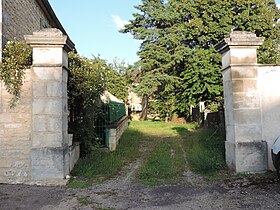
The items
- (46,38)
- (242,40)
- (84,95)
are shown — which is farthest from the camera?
(84,95)

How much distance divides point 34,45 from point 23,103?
1.26 metres

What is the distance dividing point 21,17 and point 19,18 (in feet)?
0.68

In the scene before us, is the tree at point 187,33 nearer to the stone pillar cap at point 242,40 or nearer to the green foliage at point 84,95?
the green foliage at point 84,95

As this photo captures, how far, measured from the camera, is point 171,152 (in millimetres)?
9562

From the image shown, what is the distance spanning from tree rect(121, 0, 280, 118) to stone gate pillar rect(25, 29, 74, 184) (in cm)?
1381

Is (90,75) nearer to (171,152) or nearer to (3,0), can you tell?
(3,0)

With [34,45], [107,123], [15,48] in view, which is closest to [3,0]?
[15,48]

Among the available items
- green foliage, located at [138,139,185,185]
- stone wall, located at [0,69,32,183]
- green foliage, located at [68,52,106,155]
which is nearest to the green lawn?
green foliage, located at [138,139,185,185]

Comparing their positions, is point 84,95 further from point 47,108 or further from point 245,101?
point 245,101

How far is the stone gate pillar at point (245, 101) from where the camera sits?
20.7ft

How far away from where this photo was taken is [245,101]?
641 centimetres

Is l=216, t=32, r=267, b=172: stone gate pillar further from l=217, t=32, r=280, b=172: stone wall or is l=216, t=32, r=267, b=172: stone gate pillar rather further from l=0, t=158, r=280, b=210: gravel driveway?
l=0, t=158, r=280, b=210: gravel driveway

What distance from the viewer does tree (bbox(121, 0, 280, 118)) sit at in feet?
68.8

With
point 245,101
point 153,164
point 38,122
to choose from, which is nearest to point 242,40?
point 245,101
